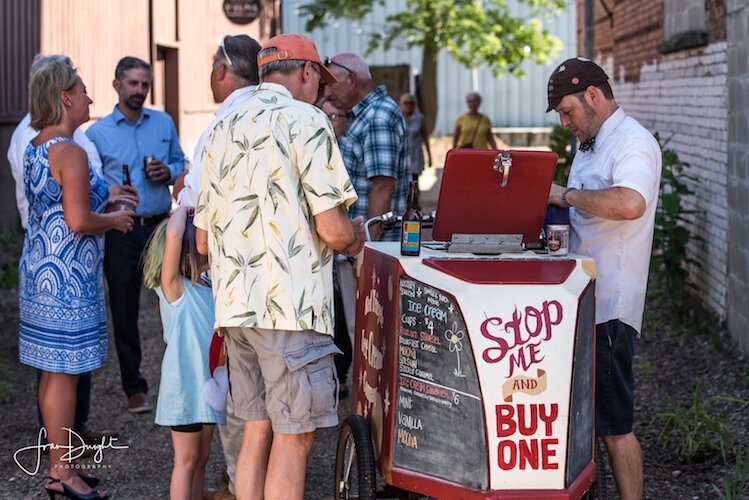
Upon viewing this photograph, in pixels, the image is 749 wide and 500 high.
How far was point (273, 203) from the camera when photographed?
13.8ft

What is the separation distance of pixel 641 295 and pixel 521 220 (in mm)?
613

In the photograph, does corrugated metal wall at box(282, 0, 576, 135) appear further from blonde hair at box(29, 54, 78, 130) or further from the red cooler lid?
the red cooler lid

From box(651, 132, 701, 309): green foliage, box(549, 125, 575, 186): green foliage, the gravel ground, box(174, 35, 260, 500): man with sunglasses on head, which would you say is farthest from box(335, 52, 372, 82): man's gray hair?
box(549, 125, 575, 186): green foliage

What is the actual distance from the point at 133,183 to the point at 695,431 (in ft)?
12.1

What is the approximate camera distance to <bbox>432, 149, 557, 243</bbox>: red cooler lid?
14.3 feet

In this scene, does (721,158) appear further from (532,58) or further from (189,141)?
(532,58)

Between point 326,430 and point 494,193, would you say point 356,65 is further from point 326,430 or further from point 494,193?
point 494,193

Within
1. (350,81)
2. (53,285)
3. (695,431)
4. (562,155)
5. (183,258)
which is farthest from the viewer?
(562,155)

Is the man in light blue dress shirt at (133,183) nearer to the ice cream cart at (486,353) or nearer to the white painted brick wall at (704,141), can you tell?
the ice cream cart at (486,353)

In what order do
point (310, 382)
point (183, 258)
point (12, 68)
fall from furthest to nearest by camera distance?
point (12, 68) → point (183, 258) → point (310, 382)

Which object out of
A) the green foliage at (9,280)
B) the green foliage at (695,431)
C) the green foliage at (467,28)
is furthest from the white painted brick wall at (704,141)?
the green foliage at (467,28)

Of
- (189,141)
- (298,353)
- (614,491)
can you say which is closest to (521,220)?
(298,353)

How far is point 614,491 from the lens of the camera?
18.7ft

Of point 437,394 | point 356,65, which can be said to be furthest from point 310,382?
point 356,65
